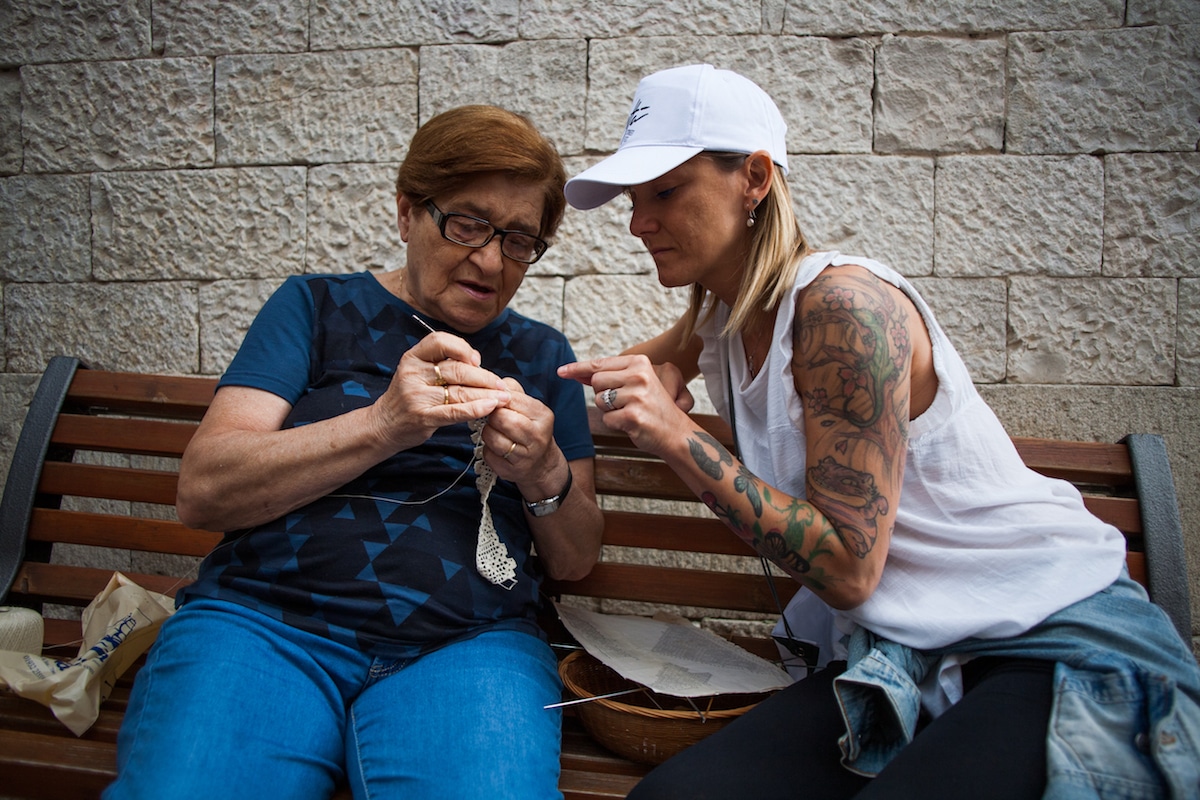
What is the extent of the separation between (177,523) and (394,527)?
101 centimetres

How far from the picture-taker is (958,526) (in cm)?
154

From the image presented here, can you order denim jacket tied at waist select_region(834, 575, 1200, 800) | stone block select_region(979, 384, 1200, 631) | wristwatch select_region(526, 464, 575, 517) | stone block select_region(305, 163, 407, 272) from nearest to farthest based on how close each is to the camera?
denim jacket tied at waist select_region(834, 575, 1200, 800) < wristwatch select_region(526, 464, 575, 517) < stone block select_region(979, 384, 1200, 631) < stone block select_region(305, 163, 407, 272)

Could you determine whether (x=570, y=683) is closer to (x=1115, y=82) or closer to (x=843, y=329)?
(x=843, y=329)

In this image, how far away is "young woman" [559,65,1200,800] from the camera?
52.2 inches

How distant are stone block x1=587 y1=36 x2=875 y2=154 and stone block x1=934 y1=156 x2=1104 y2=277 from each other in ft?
1.32

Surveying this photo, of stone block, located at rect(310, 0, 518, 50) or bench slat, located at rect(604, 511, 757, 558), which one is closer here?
bench slat, located at rect(604, 511, 757, 558)

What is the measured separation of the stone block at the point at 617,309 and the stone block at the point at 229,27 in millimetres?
1582

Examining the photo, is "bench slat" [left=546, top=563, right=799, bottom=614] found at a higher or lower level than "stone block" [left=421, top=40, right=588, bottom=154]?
lower

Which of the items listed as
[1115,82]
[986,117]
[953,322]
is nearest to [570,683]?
[953,322]

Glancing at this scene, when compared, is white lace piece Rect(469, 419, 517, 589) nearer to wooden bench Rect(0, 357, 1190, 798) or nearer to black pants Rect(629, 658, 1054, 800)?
wooden bench Rect(0, 357, 1190, 798)

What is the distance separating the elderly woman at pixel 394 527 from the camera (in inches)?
56.9

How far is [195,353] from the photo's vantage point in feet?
10.4

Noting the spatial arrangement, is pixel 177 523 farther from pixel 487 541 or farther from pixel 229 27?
pixel 229 27

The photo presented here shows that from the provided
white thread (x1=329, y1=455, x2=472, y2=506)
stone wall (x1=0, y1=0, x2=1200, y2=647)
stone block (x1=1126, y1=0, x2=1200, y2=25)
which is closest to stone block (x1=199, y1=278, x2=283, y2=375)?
stone wall (x1=0, y1=0, x2=1200, y2=647)
